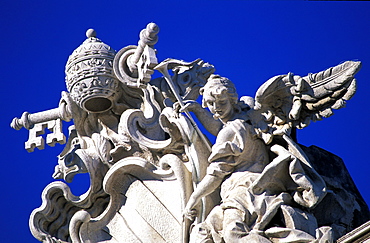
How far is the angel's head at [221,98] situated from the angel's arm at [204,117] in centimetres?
20

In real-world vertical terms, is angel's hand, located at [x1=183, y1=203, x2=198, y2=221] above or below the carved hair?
below

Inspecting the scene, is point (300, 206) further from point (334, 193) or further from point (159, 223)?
point (159, 223)

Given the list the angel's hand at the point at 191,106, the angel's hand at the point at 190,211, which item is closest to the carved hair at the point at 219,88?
the angel's hand at the point at 191,106

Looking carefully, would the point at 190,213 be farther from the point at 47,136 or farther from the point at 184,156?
the point at 47,136

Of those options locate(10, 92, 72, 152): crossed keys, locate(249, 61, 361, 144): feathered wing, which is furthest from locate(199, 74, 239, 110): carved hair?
locate(10, 92, 72, 152): crossed keys

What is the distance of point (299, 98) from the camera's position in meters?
13.6

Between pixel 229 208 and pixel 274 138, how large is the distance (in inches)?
38.8

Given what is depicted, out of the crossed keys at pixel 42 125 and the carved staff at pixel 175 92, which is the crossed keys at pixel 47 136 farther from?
the carved staff at pixel 175 92

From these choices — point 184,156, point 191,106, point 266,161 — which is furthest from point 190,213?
point 191,106

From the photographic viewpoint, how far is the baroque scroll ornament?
13.3m

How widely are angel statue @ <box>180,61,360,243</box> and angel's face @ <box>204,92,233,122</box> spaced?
0.04 ft

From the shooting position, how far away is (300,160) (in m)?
13.4

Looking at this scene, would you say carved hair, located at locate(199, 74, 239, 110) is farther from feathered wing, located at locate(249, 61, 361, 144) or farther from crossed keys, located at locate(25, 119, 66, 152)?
crossed keys, located at locate(25, 119, 66, 152)

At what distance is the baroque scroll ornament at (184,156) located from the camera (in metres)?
13.3
